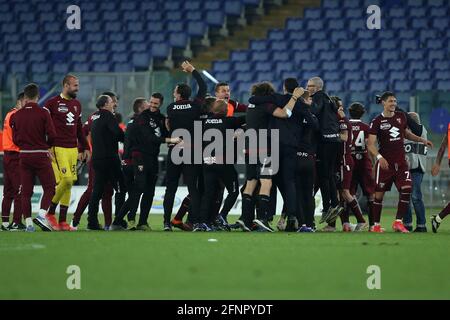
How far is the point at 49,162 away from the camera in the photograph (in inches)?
628

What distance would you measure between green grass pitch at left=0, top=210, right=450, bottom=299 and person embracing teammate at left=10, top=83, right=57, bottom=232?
4.41 feet

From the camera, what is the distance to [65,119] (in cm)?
1636

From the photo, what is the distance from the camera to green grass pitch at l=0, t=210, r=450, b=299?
26.8 ft

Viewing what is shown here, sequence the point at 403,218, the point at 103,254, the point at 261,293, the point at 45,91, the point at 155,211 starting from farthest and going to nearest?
the point at 45,91 → the point at 155,211 → the point at 403,218 → the point at 103,254 → the point at 261,293

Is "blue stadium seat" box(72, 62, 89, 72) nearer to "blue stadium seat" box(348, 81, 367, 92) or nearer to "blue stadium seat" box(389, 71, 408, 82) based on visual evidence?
"blue stadium seat" box(348, 81, 367, 92)

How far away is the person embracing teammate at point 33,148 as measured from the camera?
15.8m

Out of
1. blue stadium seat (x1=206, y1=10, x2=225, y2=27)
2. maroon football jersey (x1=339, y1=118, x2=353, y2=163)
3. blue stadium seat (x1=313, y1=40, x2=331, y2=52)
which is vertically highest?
blue stadium seat (x1=206, y1=10, x2=225, y2=27)

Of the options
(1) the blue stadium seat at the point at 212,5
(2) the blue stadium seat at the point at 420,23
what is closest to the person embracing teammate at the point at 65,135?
(2) the blue stadium seat at the point at 420,23

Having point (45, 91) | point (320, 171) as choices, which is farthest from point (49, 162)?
point (45, 91)

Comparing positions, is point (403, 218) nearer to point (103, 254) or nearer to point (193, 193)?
point (193, 193)

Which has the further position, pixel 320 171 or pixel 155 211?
pixel 155 211

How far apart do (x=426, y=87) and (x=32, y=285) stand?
22.0 metres

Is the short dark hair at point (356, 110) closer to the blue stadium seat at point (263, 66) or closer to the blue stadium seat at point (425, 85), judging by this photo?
the blue stadium seat at point (425, 85)

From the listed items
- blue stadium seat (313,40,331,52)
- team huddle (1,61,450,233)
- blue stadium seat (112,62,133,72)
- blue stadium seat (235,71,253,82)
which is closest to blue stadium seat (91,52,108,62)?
blue stadium seat (112,62,133,72)
